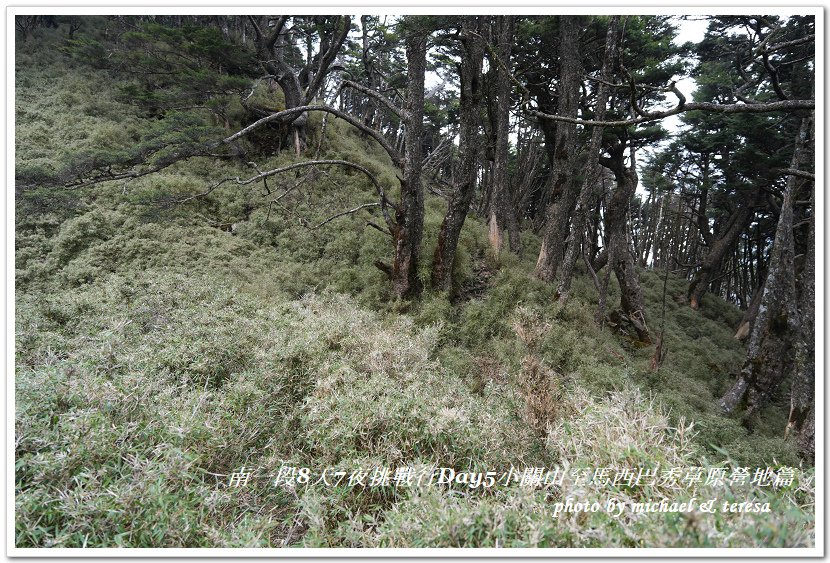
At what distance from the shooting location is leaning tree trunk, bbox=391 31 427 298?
6.75m

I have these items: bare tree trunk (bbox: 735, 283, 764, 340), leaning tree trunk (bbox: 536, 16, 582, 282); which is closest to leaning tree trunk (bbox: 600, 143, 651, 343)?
leaning tree trunk (bbox: 536, 16, 582, 282)

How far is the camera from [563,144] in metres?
7.90

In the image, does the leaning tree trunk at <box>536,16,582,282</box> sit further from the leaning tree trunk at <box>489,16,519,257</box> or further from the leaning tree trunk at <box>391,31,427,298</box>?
the leaning tree trunk at <box>391,31,427,298</box>

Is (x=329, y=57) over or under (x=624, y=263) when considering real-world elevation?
over

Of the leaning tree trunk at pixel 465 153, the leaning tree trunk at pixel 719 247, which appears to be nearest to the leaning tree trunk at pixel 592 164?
the leaning tree trunk at pixel 465 153

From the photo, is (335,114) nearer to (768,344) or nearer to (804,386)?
(804,386)

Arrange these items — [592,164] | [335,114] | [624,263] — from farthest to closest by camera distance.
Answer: [624,263], [592,164], [335,114]

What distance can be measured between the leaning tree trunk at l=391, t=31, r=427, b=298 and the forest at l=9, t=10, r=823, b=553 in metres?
0.06

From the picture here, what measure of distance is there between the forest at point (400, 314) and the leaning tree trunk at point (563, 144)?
0.22 ft

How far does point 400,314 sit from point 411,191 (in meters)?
2.24

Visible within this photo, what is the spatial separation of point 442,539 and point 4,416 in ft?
9.21

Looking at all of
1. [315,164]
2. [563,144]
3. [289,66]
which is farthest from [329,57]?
[563,144]

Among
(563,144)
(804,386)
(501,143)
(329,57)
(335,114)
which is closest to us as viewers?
(804,386)
